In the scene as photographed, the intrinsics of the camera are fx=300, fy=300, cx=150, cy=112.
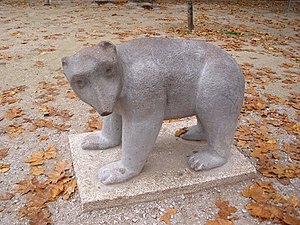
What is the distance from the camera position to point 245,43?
7324mm

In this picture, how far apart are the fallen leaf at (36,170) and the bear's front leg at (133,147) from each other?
704 millimetres

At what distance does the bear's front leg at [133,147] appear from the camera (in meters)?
2.11

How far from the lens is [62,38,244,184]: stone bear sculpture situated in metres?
1.84

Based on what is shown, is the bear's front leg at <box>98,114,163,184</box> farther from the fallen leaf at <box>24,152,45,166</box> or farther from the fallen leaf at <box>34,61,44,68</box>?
the fallen leaf at <box>34,61,44,68</box>

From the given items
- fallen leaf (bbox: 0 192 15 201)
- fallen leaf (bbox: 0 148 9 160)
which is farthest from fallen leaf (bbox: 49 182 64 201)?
fallen leaf (bbox: 0 148 9 160)

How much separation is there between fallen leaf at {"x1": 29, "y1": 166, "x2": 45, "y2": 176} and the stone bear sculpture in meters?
0.70

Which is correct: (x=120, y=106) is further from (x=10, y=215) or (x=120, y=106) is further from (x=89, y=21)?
(x=89, y=21)

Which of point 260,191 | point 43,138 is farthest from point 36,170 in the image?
point 260,191

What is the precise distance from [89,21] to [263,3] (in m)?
9.84

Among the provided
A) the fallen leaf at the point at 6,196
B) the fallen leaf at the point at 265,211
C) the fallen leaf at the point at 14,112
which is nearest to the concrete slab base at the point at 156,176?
the fallen leaf at the point at 265,211

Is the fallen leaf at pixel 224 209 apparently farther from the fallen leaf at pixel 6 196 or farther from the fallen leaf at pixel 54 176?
the fallen leaf at pixel 6 196

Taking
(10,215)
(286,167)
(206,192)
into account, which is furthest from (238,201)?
(10,215)

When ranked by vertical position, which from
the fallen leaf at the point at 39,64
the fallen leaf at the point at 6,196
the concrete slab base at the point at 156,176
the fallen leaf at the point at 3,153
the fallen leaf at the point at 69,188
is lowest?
the fallen leaf at the point at 6,196

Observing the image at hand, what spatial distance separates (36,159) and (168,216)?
1450 mm
